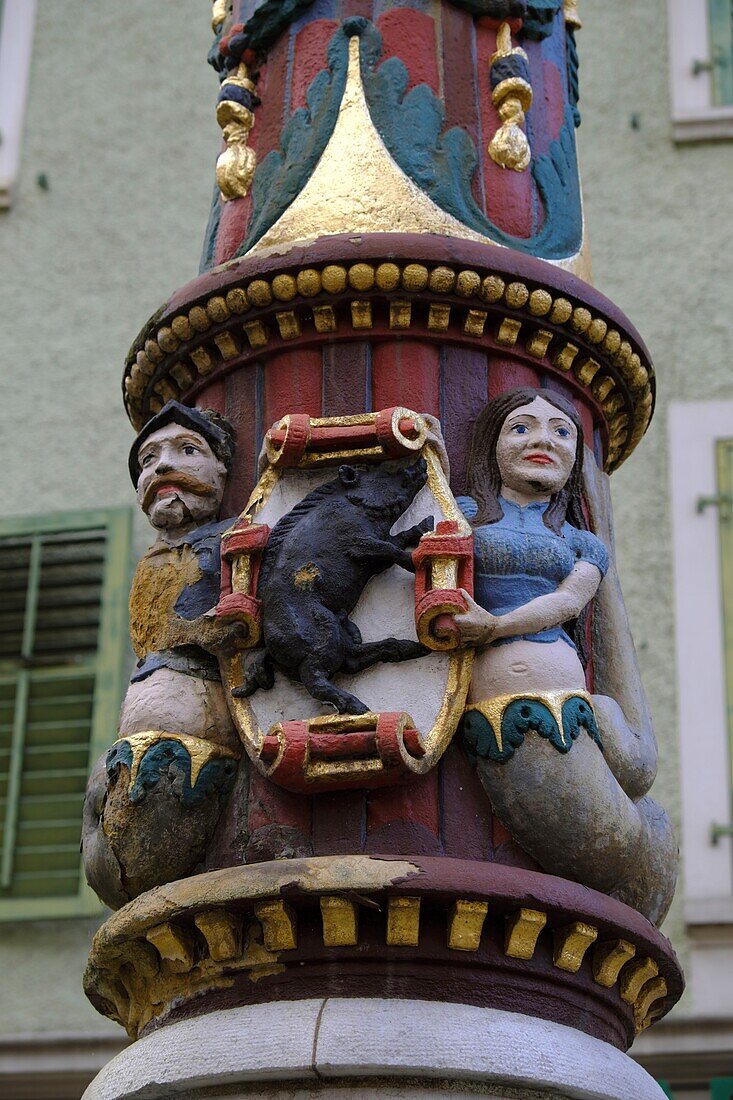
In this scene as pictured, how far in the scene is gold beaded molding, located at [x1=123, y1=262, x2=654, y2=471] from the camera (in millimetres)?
3135

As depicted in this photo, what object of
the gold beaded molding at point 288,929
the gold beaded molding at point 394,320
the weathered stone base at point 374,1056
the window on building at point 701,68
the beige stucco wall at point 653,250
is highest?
the window on building at point 701,68

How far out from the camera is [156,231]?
8047mm

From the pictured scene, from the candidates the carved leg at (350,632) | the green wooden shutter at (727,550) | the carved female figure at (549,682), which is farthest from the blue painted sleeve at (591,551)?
the green wooden shutter at (727,550)

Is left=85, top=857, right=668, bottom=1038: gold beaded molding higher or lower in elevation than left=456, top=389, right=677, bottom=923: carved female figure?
lower

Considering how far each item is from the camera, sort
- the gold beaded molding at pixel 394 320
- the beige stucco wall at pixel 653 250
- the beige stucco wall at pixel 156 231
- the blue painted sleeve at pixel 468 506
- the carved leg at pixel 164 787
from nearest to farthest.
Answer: the carved leg at pixel 164 787, the blue painted sleeve at pixel 468 506, the gold beaded molding at pixel 394 320, the beige stucco wall at pixel 653 250, the beige stucco wall at pixel 156 231

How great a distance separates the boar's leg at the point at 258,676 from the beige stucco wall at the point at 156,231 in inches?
159

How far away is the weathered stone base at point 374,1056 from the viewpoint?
2.53 metres

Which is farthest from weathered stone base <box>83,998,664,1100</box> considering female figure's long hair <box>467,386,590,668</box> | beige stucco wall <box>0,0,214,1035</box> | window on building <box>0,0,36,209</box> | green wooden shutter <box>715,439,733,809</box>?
window on building <box>0,0,36,209</box>

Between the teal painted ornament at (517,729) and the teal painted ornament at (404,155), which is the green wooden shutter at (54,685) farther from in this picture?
the teal painted ornament at (517,729)

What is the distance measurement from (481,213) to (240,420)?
24.5 inches

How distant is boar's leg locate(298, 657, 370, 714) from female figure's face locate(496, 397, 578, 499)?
505 mm

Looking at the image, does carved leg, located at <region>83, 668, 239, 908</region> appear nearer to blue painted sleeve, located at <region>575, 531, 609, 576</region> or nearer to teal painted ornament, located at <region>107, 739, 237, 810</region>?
teal painted ornament, located at <region>107, 739, 237, 810</region>

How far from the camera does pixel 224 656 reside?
295 cm

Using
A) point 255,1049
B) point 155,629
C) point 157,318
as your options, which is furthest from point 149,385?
point 255,1049
